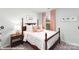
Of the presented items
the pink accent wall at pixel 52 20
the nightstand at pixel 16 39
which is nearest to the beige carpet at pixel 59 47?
the nightstand at pixel 16 39

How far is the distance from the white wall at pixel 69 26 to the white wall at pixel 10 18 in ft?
0.98

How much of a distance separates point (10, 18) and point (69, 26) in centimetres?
70

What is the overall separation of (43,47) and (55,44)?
0.49 ft

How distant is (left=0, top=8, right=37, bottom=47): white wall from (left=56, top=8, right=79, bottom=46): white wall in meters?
0.30

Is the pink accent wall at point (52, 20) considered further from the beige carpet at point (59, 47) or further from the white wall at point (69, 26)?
the beige carpet at point (59, 47)

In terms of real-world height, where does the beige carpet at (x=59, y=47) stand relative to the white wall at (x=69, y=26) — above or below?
below

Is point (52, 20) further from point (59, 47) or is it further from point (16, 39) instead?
point (16, 39)

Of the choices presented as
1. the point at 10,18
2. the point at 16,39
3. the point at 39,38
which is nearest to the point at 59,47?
the point at 39,38

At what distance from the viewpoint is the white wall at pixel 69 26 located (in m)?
1.14

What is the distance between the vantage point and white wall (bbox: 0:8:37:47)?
3.68ft

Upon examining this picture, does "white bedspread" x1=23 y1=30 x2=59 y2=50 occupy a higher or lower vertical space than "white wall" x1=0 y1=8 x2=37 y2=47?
lower

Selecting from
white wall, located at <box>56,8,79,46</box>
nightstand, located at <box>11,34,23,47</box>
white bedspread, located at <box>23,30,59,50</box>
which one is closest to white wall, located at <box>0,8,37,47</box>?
nightstand, located at <box>11,34,23,47</box>

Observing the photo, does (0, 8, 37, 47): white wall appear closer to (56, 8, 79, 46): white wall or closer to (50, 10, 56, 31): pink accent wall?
(50, 10, 56, 31): pink accent wall
